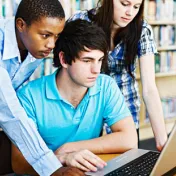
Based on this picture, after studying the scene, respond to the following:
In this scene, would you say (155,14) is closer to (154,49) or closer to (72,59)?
(154,49)

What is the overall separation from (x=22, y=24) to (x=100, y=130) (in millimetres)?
561

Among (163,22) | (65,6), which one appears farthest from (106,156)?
(163,22)

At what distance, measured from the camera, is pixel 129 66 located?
2.33 m

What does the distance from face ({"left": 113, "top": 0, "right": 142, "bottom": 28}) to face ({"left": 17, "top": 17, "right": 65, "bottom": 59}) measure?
0.57 metres

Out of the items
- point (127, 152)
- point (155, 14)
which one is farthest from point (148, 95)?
point (155, 14)

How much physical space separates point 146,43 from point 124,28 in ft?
0.43

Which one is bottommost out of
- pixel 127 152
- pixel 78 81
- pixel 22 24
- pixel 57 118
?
pixel 127 152

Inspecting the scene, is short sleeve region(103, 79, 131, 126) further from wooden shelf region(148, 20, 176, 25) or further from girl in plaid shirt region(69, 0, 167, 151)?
wooden shelf region(148, 20, 176, 25)

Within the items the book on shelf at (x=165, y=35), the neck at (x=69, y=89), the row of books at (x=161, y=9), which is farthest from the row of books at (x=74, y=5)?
the neck at (x=69, y=89)

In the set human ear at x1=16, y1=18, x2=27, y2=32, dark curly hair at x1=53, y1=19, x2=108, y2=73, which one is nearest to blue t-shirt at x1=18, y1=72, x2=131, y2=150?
dark curly hair at x1=53, y1=19, x2=108, y2=73

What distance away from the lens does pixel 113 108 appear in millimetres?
1893

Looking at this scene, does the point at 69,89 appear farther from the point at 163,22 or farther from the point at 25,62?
the point at 163,22

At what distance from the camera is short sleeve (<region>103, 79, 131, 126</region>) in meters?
1.88

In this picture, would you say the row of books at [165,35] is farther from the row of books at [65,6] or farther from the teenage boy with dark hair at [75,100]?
the teenage boy with dark hair at [75,100]
